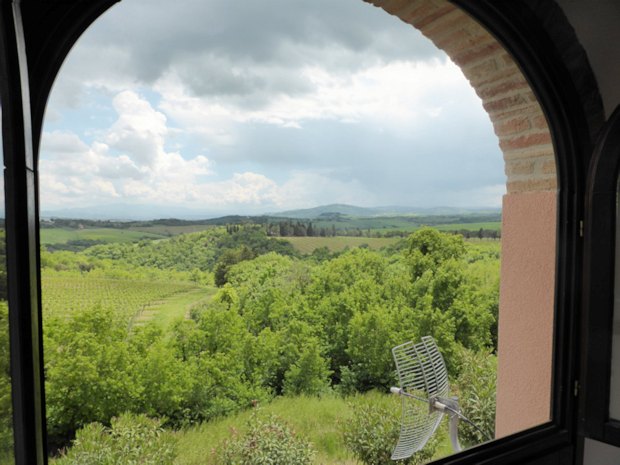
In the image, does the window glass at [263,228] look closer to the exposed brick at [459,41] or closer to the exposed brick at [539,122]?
the exposed brick at [539,122]

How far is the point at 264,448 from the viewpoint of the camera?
359cm

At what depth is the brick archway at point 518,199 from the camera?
1.53 m

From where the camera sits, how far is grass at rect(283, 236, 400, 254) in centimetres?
500

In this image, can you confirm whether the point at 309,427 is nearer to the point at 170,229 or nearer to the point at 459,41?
the point at 170,229

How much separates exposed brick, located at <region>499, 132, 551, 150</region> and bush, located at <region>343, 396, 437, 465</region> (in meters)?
3.08

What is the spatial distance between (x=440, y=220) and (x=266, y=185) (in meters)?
2.01

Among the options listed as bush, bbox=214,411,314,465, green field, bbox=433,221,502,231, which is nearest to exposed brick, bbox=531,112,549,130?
bush, bbox=214,411,314,465

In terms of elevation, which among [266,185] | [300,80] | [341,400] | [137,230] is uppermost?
[300,80]

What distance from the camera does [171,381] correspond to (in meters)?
4.02

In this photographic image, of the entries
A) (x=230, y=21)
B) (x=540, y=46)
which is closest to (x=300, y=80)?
(x=230, y=21)

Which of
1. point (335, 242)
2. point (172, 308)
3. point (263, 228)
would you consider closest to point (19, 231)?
point (172, 308)

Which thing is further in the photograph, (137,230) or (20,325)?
(137,230)

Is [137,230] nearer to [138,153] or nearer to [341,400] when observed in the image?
[138,153]

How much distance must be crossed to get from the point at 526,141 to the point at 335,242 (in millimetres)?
3566
